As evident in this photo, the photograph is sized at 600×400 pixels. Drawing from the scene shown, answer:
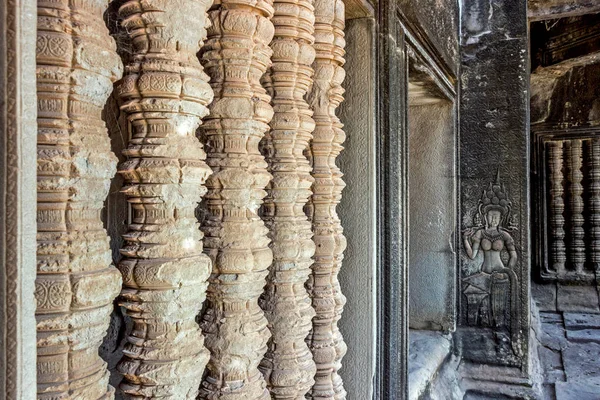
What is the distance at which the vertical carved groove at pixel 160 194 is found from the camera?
3.30ft

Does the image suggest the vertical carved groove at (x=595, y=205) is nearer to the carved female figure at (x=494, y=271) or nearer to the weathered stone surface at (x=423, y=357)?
the carved female figure at (x=494, y=271)

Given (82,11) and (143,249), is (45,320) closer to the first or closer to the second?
(143,249)

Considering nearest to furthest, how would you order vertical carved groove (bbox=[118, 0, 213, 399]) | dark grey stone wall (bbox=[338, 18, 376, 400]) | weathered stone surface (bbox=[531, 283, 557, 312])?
vertical carved groove (bbox=[118, 0, 213, 399]) → dark grey stone wall (bbox=[338, 18, 376, 400]) → weathered stone surface (bbox=[531, 283, 557, 312])

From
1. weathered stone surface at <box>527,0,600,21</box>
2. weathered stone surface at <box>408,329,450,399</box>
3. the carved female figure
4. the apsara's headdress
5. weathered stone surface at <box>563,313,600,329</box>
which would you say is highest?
weathered stone surface at <box>527,0,600,21</box>

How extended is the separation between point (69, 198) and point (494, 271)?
3895 mm

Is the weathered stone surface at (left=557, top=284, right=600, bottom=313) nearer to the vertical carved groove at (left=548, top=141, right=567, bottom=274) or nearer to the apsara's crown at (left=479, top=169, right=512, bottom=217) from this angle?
the vertical carved groove at (left=548, top=141, right=567, bottom=274)

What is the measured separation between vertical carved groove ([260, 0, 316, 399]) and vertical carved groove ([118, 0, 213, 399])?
0.46 meters

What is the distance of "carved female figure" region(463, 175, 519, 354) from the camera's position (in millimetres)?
4145

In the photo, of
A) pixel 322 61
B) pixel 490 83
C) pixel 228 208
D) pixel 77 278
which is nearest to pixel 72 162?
pixel 77 278

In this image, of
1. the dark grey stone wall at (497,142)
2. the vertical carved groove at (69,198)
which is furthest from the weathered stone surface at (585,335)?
the vertical carved groove at (69,198)

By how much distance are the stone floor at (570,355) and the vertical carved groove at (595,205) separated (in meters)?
0.85

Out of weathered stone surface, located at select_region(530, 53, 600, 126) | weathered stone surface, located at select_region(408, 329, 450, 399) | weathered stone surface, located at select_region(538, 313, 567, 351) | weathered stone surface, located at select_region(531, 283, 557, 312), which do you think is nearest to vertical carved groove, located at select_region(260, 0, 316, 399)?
weathered stone surface, located at select_region(408, 329, 450, 399)

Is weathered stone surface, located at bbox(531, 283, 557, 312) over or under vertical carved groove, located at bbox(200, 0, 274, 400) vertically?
under

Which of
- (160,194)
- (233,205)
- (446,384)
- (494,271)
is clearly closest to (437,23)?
(494,271)
